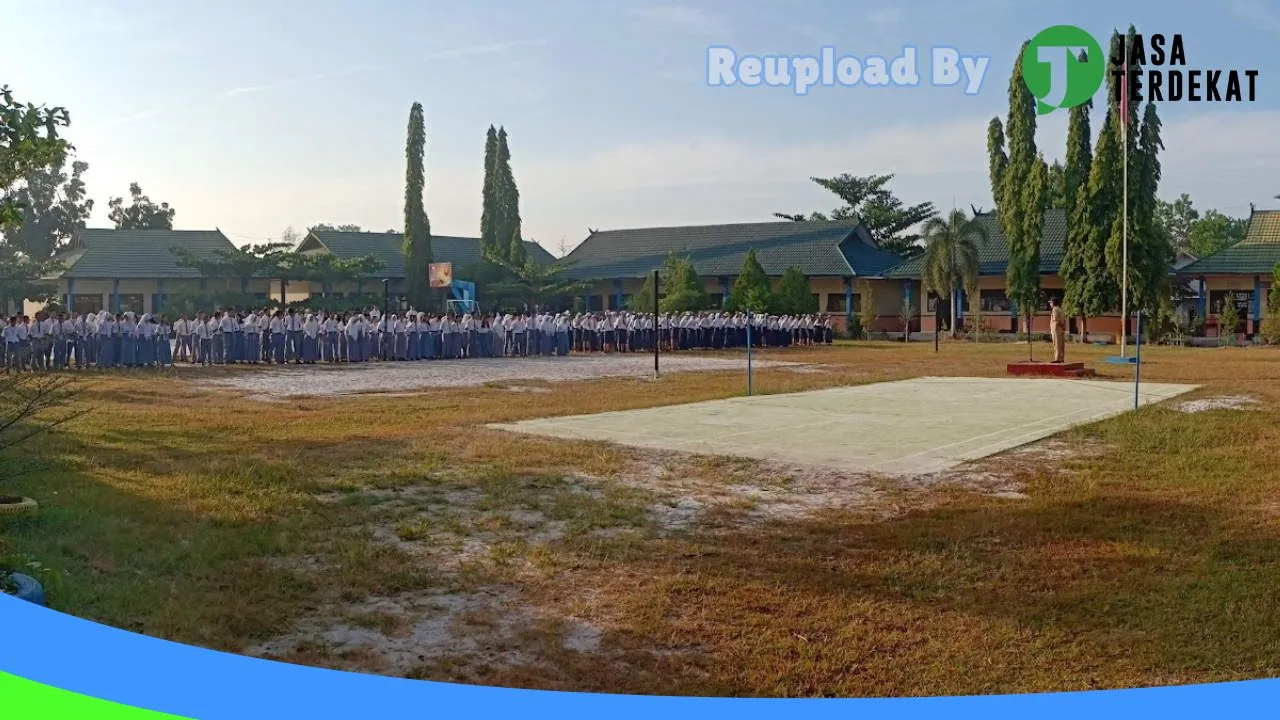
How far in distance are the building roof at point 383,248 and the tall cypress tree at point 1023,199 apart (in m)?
17.0

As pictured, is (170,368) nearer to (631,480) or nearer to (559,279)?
(631,480)

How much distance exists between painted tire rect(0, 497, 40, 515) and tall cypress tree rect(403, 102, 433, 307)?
1161 inches

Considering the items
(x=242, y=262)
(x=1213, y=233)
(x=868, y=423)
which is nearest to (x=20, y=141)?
(x=868, y=423)

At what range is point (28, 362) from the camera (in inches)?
641

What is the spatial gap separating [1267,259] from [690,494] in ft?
90.7

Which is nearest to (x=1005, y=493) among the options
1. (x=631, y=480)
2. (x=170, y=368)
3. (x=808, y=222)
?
(x=631, y=480)

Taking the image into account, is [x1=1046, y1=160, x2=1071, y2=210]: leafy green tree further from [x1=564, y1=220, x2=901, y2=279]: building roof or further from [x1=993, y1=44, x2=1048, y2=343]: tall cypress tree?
[x1=564, y1=220, x2=901, y2=279]: building roof

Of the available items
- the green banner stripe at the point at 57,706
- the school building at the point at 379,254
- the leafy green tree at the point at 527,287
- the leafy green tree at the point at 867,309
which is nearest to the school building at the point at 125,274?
the school building at the point at 379,254

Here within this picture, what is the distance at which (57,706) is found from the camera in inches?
157

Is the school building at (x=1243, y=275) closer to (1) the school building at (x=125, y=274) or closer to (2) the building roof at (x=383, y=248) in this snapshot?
(2) the building roof at (x=383, y=248)

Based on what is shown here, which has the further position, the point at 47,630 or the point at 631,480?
the point at 631,480

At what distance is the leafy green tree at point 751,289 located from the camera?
32969mm

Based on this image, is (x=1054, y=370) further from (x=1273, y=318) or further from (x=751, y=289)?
(x=751, y=289)

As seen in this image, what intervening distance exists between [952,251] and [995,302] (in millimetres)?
3079
